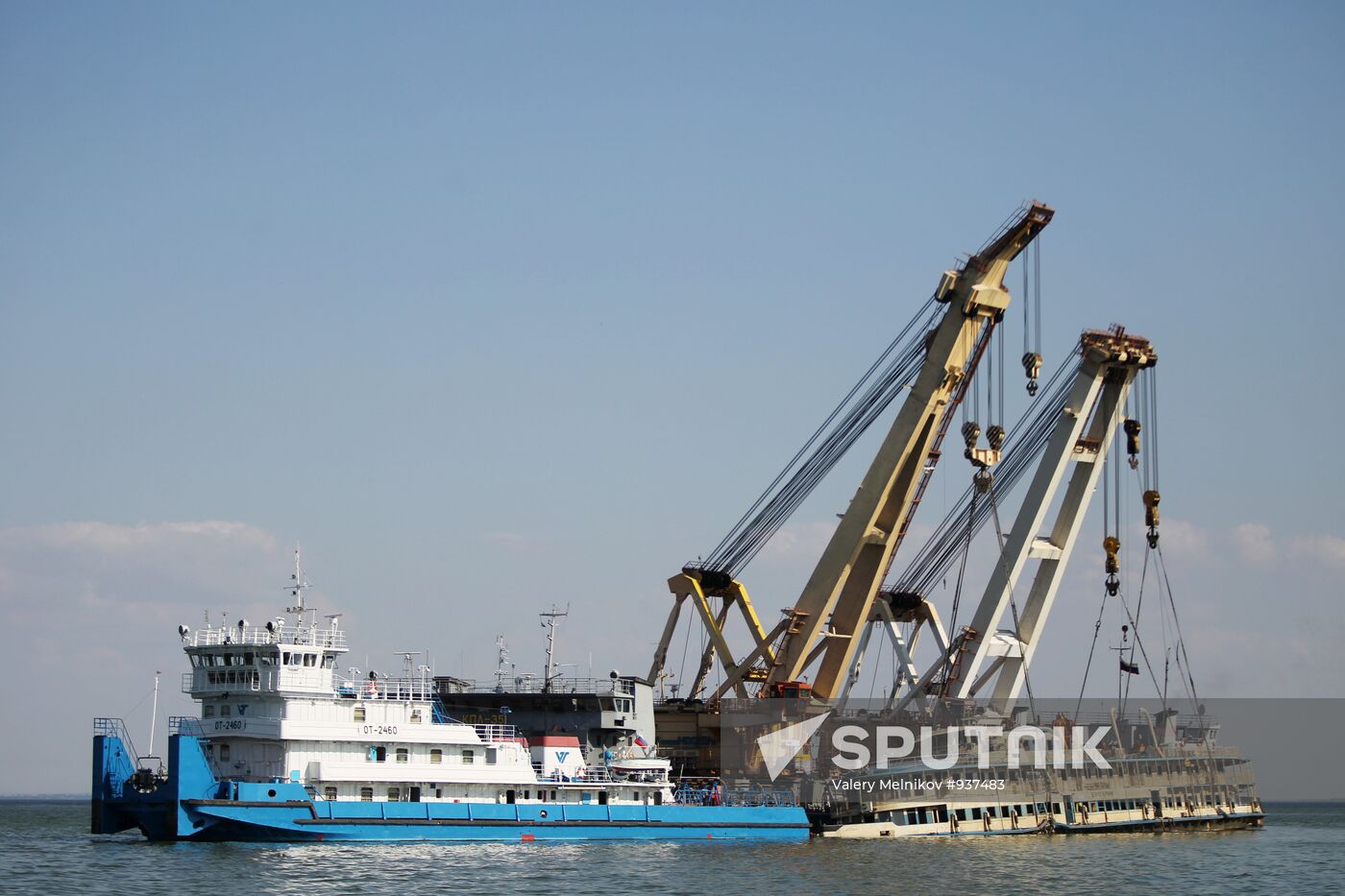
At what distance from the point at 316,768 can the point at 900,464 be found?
26.7m

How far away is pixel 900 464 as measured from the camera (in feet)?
201

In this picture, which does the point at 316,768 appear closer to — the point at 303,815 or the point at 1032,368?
the point at 303,815

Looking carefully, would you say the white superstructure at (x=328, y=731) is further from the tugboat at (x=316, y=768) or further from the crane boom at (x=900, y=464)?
the crane boom at (x=900, y=464)

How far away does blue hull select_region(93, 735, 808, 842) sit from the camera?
42.3 metres

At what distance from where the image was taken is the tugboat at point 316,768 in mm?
42656

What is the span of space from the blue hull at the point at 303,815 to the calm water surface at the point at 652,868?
0.50 metres

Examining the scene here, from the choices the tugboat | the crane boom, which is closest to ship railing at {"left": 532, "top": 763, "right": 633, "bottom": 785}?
the tugboat

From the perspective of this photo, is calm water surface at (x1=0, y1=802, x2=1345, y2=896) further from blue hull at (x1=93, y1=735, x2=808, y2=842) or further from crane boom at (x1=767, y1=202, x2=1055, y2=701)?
crane boom at (x1=767, y1=202, x2=1055, y2=701)

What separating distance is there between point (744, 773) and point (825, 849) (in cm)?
1122

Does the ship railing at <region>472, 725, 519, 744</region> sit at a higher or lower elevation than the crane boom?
lower

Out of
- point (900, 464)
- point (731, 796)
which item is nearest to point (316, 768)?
point (731, 796)

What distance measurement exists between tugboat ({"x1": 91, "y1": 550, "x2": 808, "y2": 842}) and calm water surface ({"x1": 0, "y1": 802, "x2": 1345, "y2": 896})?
74 centimetres

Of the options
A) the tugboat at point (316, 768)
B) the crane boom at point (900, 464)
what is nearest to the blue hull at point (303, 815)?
the tugboat at point (316, 768)

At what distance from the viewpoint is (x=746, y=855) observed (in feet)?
156
